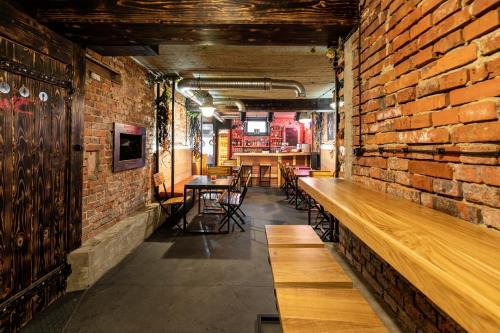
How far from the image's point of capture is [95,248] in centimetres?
265

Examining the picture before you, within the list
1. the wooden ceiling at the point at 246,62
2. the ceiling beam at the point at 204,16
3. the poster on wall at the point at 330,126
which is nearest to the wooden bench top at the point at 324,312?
the ceiling beam at the point at 204,16

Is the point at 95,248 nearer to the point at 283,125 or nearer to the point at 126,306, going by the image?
the point at 126,306

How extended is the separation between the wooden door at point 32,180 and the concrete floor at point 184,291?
275 millimetres

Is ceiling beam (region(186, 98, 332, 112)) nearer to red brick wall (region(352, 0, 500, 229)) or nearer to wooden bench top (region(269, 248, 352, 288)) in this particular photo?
red brick wall (region(352, 0, 500, 229))

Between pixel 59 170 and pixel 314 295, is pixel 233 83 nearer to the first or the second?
pixel 59 170

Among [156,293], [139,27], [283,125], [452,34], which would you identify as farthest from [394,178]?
[283,125]

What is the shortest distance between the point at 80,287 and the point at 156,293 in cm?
75

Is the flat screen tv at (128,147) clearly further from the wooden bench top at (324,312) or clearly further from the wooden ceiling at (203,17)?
the wooden bench top at (324,312)

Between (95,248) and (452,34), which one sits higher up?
(452,34)

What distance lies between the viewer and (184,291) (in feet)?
8.18

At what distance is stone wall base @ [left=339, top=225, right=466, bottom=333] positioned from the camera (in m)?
1.02

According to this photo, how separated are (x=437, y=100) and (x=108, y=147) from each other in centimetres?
329

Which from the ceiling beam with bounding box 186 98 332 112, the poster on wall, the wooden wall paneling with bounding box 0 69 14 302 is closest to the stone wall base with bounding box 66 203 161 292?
the wooden wall paneling with bounding box 0 69 14 302

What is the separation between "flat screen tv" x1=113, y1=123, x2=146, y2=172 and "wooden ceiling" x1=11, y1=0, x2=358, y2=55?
1475mm
